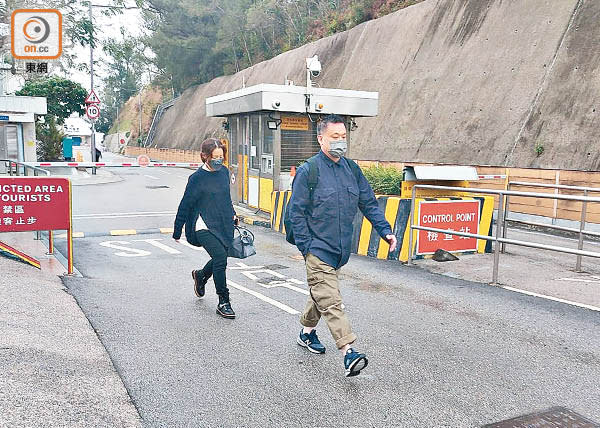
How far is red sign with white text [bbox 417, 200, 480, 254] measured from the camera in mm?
8766

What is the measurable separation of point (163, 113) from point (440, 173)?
61.2 m

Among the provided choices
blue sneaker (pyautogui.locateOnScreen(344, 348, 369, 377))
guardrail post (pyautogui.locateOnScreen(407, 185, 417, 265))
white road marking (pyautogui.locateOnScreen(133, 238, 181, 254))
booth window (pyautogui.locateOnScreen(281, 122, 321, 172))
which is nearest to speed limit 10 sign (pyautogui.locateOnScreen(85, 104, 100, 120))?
booth window (pyautogui.locateOnScreen(281, 122, 321, 172))

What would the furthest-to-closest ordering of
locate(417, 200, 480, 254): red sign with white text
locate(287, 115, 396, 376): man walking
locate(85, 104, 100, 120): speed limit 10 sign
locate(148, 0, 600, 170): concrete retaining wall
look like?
locate(85, 104, 100, 120): speed limit 10 sign
locate(148, 0, 600, 170): concrete retaining wall
locate(417, 200, 480, 254): red sign with white text
locate(287, 115, 396, 376): man walking

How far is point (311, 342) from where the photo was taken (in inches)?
190

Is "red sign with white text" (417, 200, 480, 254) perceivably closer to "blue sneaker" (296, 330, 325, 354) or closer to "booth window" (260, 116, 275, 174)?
"blue sneaker" (296, 330, 325, 354)

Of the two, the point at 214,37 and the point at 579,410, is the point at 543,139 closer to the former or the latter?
the point at 579,410

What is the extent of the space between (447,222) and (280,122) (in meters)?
5.31

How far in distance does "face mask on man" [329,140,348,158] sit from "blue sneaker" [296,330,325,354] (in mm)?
1519

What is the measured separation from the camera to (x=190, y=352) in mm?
4754

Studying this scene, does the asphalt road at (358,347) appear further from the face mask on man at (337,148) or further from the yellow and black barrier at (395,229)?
the face mask on man at (337,148)

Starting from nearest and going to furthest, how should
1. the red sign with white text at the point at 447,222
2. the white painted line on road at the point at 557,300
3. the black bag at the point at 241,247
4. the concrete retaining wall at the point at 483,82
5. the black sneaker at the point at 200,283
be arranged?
the black bag at the point at 241,247, the white painted line on road at the point at 557,300, the black sneaker at the point at 200,283, the red sign with white text at the point at 447,222, the concrete retaining wall at the point at 483,82

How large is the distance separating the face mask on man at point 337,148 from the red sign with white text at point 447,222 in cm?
459

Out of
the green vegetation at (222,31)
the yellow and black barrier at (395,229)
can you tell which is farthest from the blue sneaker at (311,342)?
the green vegetation at (222,31)

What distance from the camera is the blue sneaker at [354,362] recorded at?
4047 mm
